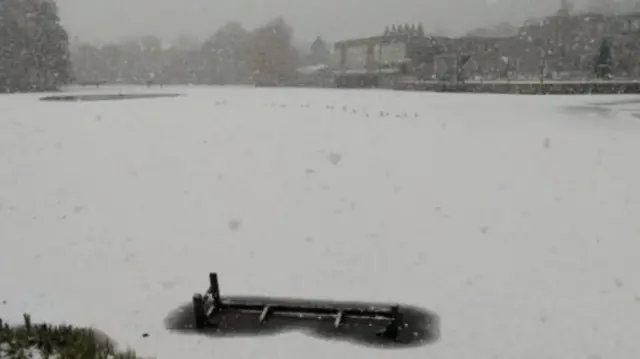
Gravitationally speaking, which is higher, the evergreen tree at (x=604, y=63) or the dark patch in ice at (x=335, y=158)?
the evergreen tree at (x=604, y=63)

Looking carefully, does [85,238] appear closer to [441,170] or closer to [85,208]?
[85,208]

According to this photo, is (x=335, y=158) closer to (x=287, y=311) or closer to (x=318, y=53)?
(x=287, y=311)

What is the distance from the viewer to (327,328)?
832cm

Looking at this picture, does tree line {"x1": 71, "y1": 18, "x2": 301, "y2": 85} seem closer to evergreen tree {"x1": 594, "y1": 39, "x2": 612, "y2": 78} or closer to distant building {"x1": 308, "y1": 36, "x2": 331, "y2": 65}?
distant building {"x1": 308, "y1": 36, "x2": 331, "y2": 65}

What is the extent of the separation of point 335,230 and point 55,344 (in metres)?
6.15

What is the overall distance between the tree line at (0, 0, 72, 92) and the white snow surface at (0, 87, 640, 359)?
44729 mm

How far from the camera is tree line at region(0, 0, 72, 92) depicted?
6078 cm

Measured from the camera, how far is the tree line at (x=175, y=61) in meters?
104

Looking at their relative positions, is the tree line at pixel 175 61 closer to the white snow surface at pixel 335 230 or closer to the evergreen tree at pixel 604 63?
the evergreen tree at pixel 604 63

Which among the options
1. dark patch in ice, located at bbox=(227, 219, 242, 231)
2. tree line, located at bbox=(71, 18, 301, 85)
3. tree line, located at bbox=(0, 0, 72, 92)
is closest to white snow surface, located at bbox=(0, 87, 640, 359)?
dark patch in ice, located at bbox=(227, 219, 242, 231)

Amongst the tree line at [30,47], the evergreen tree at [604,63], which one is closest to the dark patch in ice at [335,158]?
the tree line at [30,47]

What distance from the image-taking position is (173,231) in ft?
40.6

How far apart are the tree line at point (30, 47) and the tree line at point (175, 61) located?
26.7 metres

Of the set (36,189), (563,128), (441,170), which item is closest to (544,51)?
(563,128)
